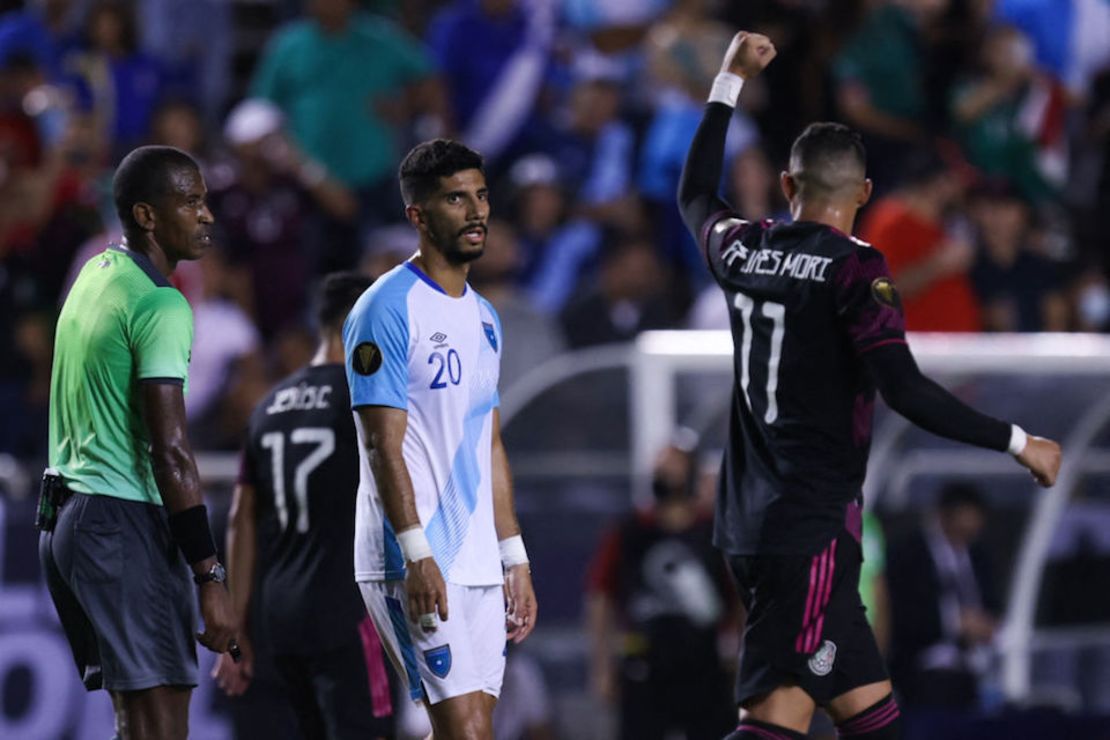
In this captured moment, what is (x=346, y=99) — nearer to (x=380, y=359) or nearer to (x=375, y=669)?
(x=375, y=669)

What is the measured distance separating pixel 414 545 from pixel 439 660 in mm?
403

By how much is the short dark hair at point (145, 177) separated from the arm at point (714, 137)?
6.49ft

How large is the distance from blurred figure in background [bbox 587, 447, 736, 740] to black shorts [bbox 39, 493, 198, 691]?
16.3ft

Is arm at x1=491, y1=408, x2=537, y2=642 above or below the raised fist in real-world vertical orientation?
below

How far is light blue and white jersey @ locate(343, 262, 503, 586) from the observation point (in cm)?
655

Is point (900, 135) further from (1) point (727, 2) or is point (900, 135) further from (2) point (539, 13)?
(2) point (539, 13)

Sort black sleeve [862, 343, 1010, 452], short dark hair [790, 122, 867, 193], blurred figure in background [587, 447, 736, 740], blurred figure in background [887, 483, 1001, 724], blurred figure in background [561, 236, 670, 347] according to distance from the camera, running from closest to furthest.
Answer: black sleeve [862, 343, 1010, 452] → short dark hair [790, 122, 867, 193] → blurred figure in background [587, 447, 736, 740] → blurred figure in background [887, 483, 1001, 724] → blurred figure in background [561, 236, 670, 347]

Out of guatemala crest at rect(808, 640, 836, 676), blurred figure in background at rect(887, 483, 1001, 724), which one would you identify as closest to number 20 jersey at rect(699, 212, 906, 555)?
guatemala crest at rect(808, 640, 836, 676)

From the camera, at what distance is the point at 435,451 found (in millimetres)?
6660

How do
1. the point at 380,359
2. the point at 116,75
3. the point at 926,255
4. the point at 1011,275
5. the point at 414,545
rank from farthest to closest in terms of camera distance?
the point at 116,75, the point at 1011,275, the point at 926,255, the point at 380,359, the point at 414,545

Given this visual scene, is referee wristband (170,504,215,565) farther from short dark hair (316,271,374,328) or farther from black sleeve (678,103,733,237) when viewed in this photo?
black sleeve (678,103,733,237)

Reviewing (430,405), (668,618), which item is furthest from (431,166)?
(668,618)

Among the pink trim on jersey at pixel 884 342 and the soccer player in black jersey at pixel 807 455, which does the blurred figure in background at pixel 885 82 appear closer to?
the soccer player in black jersey at pixel 807 455

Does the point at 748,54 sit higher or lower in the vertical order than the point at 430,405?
higher
